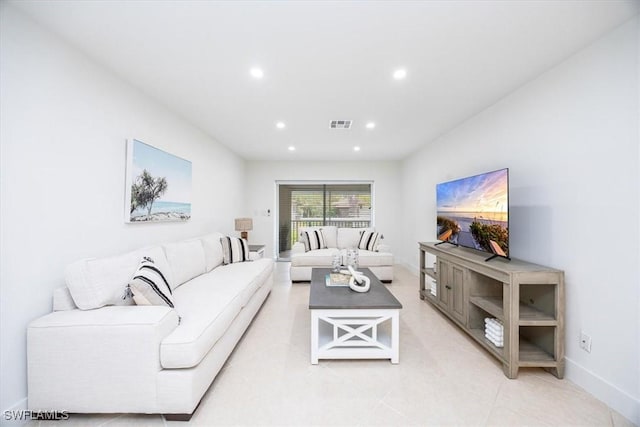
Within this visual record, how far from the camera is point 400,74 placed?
7.22 ft

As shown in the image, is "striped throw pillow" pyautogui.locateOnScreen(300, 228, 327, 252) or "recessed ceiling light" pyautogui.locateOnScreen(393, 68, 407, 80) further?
"striped throw pillow" pyautogui.locateOnScreen(300, 228, 327, 252)

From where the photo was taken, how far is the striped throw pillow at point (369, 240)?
4.91 m

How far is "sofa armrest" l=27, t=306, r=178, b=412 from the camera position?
4.89ft

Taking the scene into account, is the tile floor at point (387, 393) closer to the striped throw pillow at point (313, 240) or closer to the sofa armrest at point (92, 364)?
the sofa armrest at point (92, 364)

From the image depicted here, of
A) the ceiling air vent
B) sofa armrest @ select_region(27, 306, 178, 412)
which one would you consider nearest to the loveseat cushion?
sofa armrest @ select_region(27, 306, 178, 412)

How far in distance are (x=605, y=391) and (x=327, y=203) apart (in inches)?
203

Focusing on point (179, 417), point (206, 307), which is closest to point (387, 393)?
point (179, 417)

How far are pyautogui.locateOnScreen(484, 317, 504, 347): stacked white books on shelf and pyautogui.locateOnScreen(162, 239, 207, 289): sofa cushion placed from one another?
9.56 feet

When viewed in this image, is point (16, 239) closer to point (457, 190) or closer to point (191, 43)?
point (191, 43)

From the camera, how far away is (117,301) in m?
1.82

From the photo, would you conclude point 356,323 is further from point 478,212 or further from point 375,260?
point 375,260

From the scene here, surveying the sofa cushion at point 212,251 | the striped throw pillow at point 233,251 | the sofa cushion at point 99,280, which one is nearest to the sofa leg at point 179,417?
the sofa cushion at point 99,280

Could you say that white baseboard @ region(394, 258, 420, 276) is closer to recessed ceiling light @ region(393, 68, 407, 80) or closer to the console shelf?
the console shelf

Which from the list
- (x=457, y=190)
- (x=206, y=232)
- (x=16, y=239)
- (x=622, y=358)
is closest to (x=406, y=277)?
(x=457, y=190)
